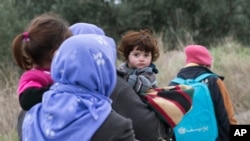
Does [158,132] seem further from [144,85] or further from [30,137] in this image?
[30,137]

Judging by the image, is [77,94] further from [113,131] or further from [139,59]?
[139,59]

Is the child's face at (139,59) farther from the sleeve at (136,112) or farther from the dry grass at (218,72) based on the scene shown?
the dry grass at (218,72)

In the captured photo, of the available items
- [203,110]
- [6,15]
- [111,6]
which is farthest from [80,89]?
[111,6]

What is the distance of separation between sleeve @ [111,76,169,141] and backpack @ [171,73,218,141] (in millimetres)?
906

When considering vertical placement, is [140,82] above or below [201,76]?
above

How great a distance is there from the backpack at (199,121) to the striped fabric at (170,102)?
2.60 feet

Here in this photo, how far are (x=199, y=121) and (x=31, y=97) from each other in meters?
1.73

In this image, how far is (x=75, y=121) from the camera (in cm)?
188

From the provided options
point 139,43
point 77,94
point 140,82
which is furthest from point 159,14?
point 77,94

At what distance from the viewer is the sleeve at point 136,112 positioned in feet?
8.59

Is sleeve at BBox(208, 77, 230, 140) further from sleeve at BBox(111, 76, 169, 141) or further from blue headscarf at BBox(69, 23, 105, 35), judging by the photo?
blue headscarf at BBox(69, 23, 105, 35)

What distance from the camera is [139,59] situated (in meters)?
3.11

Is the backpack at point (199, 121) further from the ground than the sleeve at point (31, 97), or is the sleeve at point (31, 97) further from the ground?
the sleeve at point (31, 97)

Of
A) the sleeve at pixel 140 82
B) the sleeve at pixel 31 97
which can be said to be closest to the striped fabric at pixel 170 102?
the sleeve at pixel 140 82
